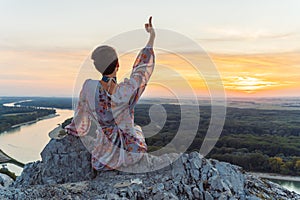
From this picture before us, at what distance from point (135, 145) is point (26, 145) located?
22.3 meters

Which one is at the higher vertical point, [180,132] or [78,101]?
[78,101]

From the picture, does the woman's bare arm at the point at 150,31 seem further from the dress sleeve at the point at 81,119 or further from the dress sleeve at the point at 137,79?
the dress sleeve at the point at 81,119

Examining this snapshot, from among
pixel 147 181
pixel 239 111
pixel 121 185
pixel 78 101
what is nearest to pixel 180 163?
pixel 147 181

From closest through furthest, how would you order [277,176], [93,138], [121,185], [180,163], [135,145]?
[121,185] < [180,163] < [135,145] < [93,138] < [277,176]

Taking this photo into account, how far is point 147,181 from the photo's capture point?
9.44 feet

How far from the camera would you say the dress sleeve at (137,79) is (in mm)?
3104

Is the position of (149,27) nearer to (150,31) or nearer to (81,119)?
(150,31)

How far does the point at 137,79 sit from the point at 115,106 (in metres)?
0.33

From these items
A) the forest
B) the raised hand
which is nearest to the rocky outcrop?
the forest

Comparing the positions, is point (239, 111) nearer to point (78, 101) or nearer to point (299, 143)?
point (299, 143)

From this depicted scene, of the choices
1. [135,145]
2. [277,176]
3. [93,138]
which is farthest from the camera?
[277,176]

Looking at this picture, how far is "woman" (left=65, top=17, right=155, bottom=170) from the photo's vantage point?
3104mm

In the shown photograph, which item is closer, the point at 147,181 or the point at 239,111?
the point at 147,181

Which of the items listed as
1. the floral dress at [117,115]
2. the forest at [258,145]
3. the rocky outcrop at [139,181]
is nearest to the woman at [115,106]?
the floral dress at [117,115]
